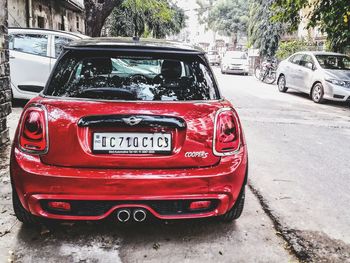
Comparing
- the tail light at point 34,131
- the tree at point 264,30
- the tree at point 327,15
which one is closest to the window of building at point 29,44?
the tail light at point 34,131

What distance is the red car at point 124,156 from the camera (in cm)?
267

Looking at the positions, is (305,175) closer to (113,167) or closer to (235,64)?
(113,167)

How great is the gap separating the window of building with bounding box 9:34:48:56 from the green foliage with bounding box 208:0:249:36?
4939 cm

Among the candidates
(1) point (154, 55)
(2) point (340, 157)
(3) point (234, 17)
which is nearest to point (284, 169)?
(2) point (340, 157)

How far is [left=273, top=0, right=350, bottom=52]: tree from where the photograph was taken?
12.0 meters

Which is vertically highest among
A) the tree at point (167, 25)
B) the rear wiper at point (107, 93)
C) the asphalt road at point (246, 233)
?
the tree at point (167, 25)

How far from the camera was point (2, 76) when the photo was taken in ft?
17.9

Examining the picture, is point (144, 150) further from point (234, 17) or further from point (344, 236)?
point (234, 17)

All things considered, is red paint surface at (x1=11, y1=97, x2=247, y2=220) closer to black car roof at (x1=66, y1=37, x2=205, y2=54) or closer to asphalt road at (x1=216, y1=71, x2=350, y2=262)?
black car roof at (x1=66, y1=37, x2=205, y2=54)

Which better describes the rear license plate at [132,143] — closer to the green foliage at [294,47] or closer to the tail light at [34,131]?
the tail light at [34,131]

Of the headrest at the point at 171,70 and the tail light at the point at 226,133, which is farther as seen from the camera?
the headrest at the point at 171,70

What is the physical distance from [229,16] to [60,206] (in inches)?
2289

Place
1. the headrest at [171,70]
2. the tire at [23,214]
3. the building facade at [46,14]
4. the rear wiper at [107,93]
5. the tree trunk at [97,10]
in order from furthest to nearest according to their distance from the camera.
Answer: the building facade at [46,14] < the tree trunk at [97,10] < the headrest at [171,70] < the tire at [23,214] < the rear wiper at [107,93]

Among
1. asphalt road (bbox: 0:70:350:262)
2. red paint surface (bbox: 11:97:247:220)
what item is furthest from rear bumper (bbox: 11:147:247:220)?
asphalt road (bbox: 0:70:350:262)
